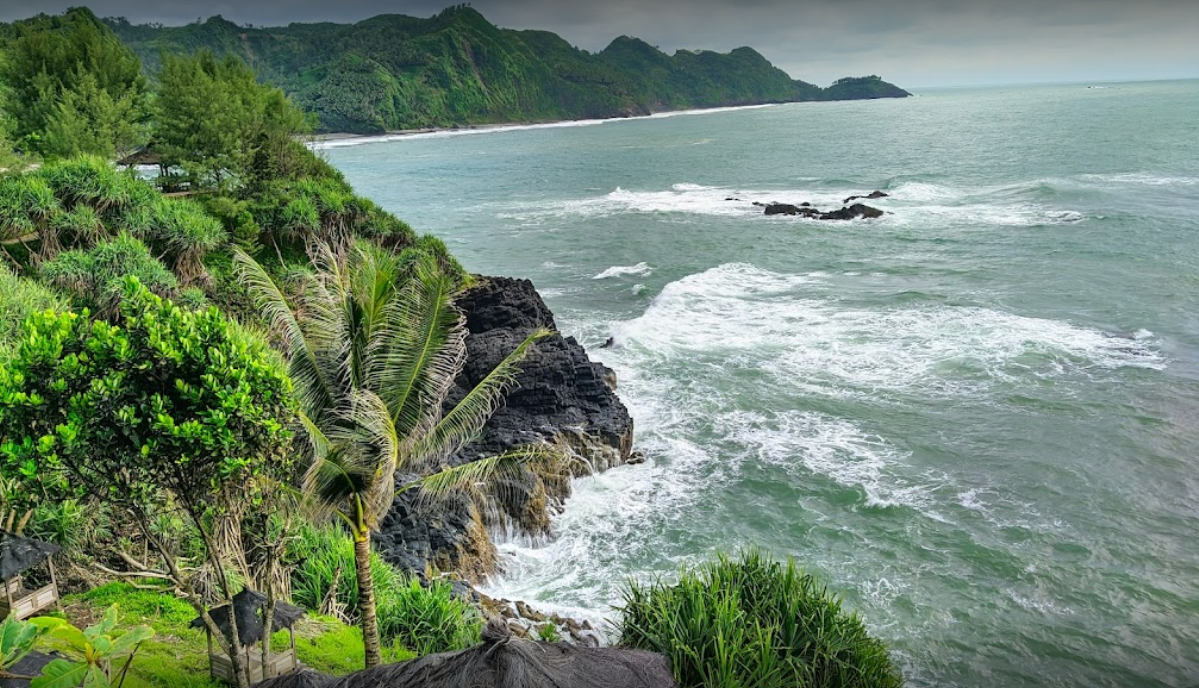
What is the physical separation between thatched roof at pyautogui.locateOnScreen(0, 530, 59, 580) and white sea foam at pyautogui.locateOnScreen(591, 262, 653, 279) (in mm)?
31613

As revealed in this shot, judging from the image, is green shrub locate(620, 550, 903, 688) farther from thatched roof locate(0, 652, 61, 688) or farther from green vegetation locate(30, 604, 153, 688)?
thatched roof locate(0, 652, 61, 688)

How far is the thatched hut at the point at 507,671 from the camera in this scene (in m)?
8.03

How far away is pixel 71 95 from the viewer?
3356 cm

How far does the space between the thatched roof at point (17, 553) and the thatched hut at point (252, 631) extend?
2.00 meters

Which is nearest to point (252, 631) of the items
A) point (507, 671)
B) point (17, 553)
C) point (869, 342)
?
point (17, 553)

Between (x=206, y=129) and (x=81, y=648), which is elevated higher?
(x=206, y=129)

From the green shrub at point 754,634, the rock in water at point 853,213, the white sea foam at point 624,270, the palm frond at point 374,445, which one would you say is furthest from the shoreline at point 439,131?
the palm frond at point 374,445

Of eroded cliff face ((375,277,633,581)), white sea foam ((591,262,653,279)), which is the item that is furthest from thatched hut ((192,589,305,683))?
white sea foam ((591,262,653,279))

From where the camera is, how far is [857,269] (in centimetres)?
3859

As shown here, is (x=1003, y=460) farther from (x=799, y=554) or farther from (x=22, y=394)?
(x=22, y=394)

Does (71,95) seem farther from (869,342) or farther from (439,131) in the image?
(439,131)

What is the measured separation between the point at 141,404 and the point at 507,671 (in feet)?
14.4

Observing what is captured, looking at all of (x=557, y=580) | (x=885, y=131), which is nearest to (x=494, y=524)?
(x=557, y=580)

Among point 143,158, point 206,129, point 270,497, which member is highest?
point 206,129
